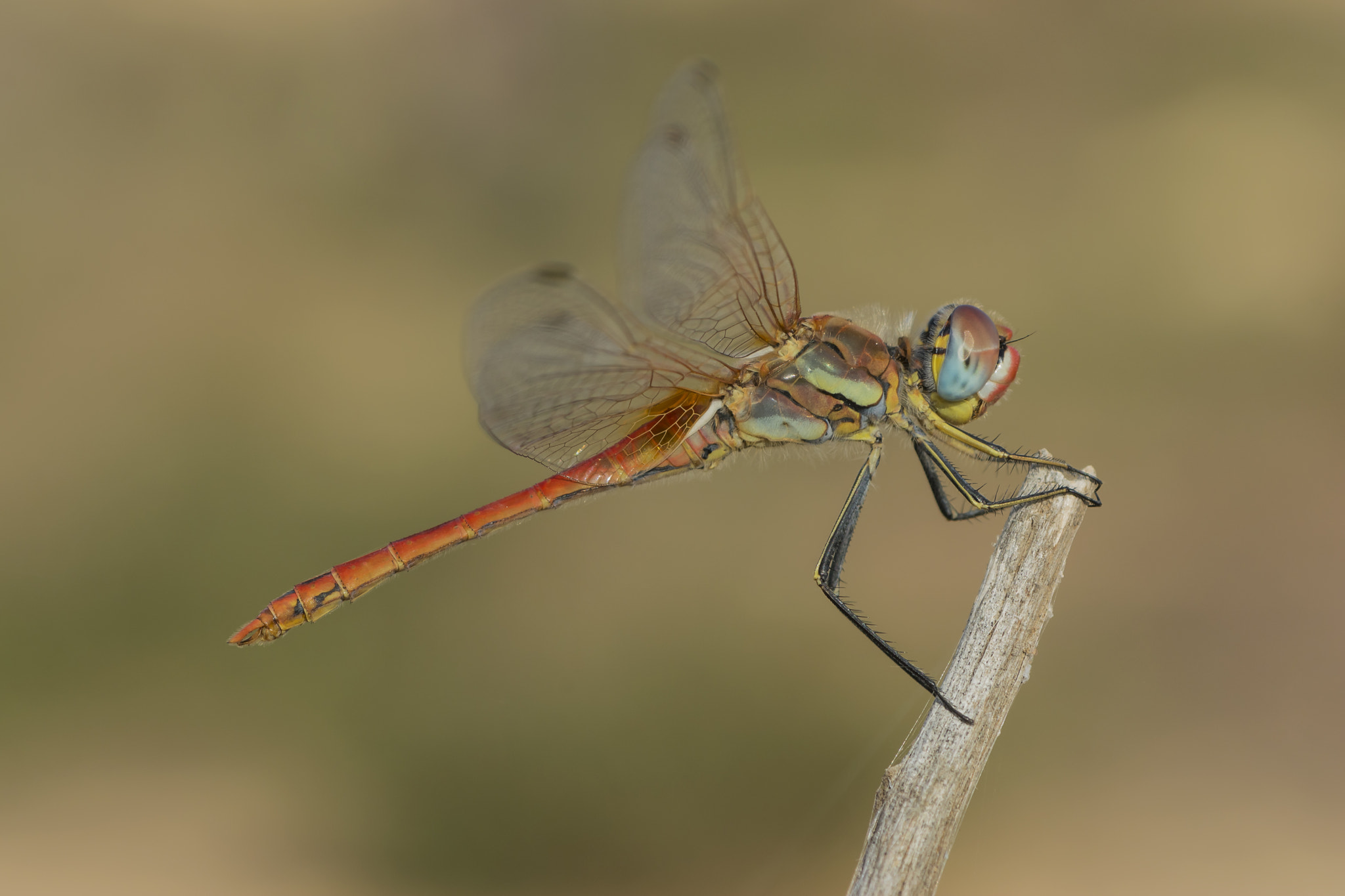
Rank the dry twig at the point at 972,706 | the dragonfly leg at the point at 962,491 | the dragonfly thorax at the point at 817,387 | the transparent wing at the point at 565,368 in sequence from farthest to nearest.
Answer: the dragonfly thorax at the point at 817,387, the transparent wing at the point at 565,368, the dragonfly leg at the point at 962,491, the dry twig at the point at 972,706

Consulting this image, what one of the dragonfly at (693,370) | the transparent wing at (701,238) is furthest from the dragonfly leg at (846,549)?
the transparent wing at (701,238)

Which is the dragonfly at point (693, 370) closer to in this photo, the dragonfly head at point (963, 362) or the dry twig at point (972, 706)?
the dragonfly head at point (963, 362)

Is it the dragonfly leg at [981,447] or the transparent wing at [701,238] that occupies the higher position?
the transparent wing at [701,238]

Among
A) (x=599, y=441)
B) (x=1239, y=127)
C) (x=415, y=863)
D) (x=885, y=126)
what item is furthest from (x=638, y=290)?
(x=1239, y=127)

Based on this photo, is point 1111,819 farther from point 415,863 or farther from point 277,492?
point 277,492

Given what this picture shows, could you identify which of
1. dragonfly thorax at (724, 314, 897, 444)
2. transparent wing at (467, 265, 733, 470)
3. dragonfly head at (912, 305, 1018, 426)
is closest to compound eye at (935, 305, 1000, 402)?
dragonfly head at (912, 305, 1018, 426)

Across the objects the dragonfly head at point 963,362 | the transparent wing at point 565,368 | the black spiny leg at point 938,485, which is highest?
the dragonfly head at point 963,362
